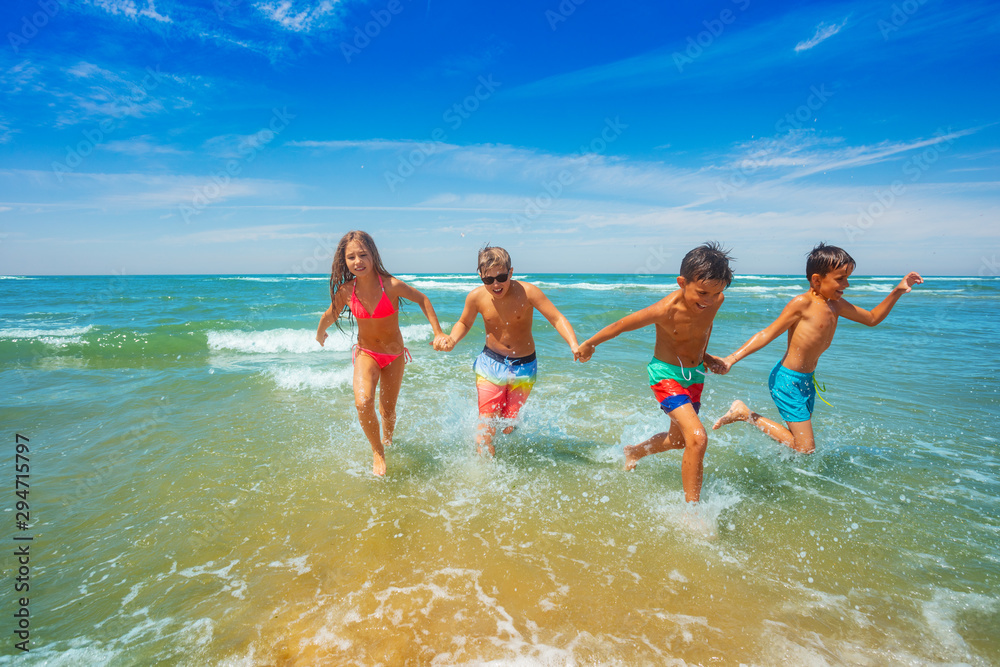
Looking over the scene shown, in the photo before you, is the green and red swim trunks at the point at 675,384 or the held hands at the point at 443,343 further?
the held hands at the point at 443,343

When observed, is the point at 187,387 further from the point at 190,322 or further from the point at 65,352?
the point at 190,322

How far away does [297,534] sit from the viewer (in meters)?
3.24

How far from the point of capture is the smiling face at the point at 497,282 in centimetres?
403

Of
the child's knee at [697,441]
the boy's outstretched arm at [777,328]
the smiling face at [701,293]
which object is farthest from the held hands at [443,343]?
the boy's outstretched arm at [777,328]

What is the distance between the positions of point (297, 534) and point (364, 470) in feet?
3.38

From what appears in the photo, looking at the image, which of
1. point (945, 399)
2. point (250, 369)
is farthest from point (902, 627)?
point (250, 369)

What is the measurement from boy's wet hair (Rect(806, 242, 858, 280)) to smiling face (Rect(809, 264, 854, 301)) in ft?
0.09

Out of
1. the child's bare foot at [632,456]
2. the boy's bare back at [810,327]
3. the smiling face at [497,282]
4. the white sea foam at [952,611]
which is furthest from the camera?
the boy's bare back at [810,327]

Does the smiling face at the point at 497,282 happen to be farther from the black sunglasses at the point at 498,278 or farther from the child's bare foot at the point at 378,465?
the child's bare foot at the point at 378,465

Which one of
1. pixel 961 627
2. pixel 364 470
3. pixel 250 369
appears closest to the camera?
pixel 961 627

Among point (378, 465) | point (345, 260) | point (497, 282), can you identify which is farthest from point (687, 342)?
point (345, 260)

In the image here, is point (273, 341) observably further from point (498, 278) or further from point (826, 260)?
point (826, 260)

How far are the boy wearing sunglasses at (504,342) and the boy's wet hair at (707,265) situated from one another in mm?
1157

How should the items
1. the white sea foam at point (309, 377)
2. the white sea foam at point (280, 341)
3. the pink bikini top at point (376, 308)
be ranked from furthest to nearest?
the white sea foam at point (280, 341)
the white sea foam at point (309, 377)
the pink bikini top at point (376, 308)
